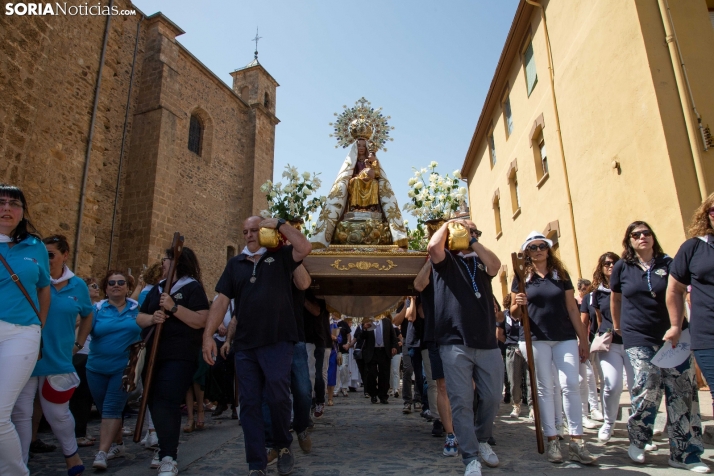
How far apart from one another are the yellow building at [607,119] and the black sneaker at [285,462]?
23.7ft

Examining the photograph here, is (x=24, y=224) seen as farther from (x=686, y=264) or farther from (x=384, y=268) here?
(x=686, y=264)

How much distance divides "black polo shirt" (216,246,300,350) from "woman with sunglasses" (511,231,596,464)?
207cm

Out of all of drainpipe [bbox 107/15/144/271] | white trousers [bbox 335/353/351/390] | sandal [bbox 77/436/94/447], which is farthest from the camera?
drainpipe [bbox 107/15/144/271]

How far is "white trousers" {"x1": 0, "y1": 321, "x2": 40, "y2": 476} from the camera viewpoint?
10.1ft

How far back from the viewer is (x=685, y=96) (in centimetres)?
859

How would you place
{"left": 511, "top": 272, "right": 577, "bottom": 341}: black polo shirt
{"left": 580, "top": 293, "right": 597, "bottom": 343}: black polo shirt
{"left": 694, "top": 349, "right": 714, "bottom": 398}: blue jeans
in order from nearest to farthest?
{"left": 694, "top": 349, "right": 714, "bottom": 398}: blue jeans < {"left": 511, "top": 272, "right": 577, "bottom": 341}: black polo shirt < {"left": 580, "top": 293, "right": 597, "bottom": 343}: black polo shirt

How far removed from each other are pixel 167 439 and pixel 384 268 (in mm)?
2552

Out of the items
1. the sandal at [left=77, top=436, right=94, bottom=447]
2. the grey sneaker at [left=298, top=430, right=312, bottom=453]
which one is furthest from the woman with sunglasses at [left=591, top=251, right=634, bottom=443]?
the sandal at [left=77, top=436, right=94, bottom=447]

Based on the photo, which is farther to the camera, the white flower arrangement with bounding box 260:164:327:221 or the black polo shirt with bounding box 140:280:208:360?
the white flower arrangement with bounding box 260:164:327:221

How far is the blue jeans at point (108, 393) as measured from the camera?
14.4ft

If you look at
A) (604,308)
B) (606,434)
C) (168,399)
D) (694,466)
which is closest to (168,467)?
(168,399)

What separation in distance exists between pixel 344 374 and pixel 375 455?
346 inches

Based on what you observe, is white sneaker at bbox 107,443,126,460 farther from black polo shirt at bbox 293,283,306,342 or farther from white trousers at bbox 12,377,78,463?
black polo shirt at bbox 293,283,306,342

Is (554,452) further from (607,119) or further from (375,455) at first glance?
(607,119)
